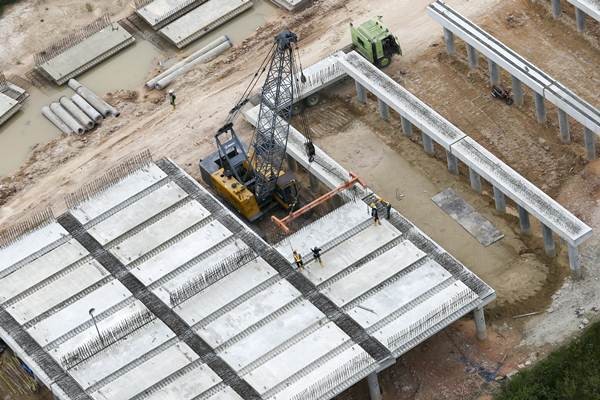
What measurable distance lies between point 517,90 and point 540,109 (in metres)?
2.18

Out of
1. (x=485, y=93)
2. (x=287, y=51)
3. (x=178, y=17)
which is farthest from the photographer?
(x=178, y=17)

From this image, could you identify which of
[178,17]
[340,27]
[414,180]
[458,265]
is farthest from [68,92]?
[458,265]

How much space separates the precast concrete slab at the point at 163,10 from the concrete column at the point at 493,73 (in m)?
19.9

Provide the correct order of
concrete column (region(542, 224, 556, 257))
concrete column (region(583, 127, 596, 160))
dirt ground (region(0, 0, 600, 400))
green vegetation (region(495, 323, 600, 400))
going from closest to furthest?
green vegetation (region(495, 323, 600, 400))
dirt ground (region(0, 0, 600, 400))
concrete column (region(542, 224, 556, 257))
concrete column (region(583, 127, 596, 160))

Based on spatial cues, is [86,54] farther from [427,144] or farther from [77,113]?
[427,144]

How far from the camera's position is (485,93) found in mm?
96250

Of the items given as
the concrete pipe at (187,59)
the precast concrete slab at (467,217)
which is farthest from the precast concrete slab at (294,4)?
the precast concrete slab at (467,217)

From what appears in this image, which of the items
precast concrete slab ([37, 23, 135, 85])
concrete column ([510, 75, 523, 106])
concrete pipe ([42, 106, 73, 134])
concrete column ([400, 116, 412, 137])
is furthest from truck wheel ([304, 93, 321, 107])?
concrete pipe ([42, 106, 73, 134])

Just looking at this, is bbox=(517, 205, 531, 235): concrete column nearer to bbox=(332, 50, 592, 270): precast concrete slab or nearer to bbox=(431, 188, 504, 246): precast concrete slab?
bbox=(332, 50, 592, 270): precast concrete slab

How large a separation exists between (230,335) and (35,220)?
17.1 meters

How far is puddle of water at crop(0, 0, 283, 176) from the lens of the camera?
98.1 meters

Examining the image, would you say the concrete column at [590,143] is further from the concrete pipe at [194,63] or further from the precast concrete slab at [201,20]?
the precast concrete slab at [201,20]

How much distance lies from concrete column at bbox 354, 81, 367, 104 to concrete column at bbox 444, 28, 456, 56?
20.1ft

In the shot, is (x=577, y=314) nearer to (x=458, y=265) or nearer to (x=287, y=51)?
(x=458, y=265)
